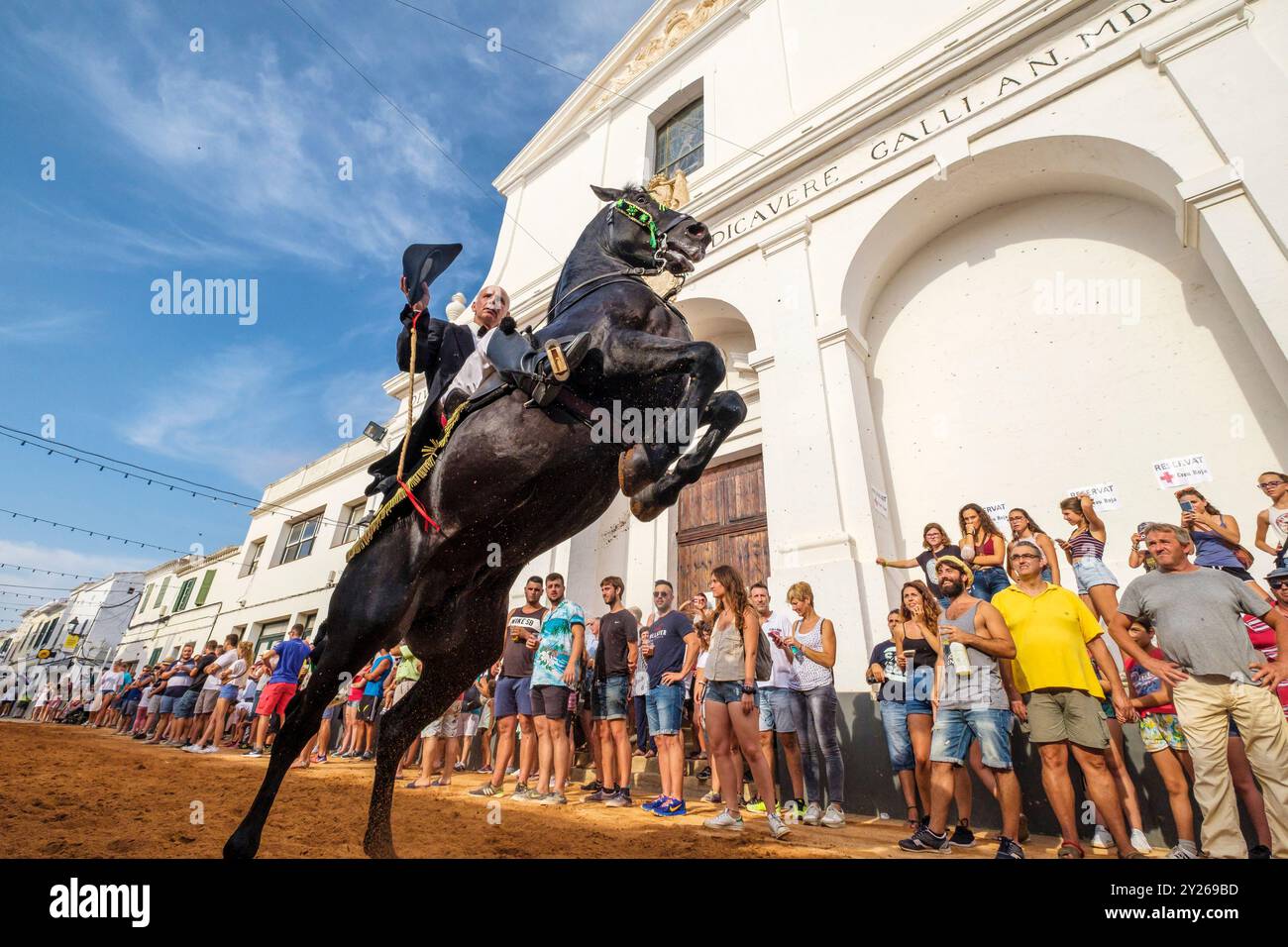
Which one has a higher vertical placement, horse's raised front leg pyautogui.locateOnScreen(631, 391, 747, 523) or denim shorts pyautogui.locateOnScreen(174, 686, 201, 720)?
horse's raised front leg pyautogui.locateOnScreen(631, 391, 747, 523)

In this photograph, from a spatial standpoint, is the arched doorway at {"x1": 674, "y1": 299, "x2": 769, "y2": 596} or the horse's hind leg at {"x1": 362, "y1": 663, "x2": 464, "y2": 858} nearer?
the horse's hind leg at {"x1": 362, "y1": 663, "x2": 464, "y2": 858}

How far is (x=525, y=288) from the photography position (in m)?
14.9

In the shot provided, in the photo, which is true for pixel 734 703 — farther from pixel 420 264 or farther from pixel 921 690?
pixel 420 264

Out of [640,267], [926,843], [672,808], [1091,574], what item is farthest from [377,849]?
[1091,574]

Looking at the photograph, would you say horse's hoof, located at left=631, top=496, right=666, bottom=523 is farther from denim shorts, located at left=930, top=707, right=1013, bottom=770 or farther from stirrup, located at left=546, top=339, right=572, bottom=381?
denim shorts, located at left=930, top=707, right=1013, bottom=770

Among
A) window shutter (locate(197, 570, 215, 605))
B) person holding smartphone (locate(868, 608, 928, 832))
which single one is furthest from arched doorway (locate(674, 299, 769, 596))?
Result: window shutter (locate(197, 570, 215, 605))

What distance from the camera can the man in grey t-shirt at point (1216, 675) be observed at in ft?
12.2

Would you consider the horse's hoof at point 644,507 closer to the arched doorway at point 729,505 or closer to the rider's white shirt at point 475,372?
the rider's white shirt at point 475,372

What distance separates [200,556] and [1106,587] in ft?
127

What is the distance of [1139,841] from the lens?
4.37 metres

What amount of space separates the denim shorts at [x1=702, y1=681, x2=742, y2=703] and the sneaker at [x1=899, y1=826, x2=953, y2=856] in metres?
1.51

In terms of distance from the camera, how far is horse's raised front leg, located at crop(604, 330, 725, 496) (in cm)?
254
